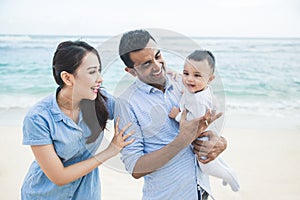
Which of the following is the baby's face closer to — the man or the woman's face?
the man

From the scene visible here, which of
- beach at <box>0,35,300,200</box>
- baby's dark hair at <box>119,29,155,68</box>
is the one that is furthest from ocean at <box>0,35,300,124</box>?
baby's dark hair at <box>119,29,155,68</box>

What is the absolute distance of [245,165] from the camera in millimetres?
3670

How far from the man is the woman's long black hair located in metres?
0.06

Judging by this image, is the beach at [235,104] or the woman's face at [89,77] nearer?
the woman's face at [89,77]

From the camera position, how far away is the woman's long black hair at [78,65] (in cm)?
133

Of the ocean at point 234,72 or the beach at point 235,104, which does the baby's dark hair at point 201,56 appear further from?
the ocean at point 234,72

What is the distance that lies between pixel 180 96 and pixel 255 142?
3.01 meters

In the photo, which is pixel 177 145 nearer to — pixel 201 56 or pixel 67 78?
pixel 201 56

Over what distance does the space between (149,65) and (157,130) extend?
0.61ft

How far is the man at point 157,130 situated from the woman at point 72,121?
0.05 meters

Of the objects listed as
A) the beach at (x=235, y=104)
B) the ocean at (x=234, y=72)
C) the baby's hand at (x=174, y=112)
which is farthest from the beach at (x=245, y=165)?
the baby's hand at (x=174, y=112)

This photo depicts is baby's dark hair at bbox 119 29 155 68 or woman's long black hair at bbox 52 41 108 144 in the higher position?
baby's dark hair at bbox 119 29 155 68

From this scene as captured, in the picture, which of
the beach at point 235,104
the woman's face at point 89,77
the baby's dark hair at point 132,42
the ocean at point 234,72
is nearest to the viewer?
the baby's dark hair at point 132,42

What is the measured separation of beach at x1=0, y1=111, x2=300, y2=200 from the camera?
3.09m
